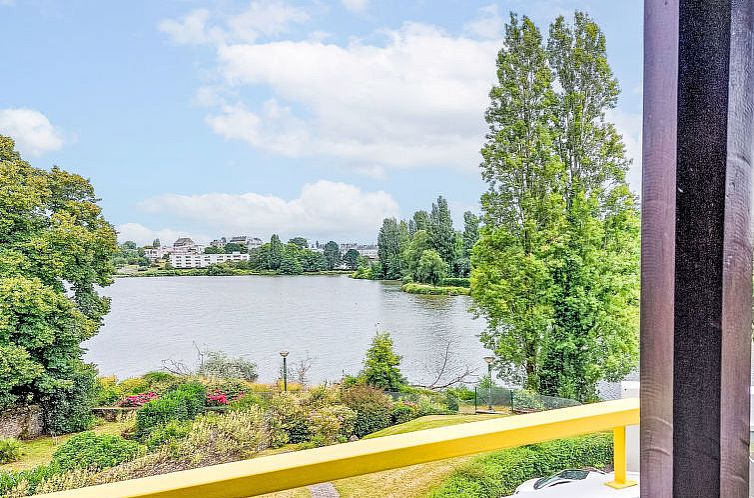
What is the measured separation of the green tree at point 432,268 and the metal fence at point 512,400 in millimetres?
818

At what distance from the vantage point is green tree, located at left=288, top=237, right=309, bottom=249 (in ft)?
13.3

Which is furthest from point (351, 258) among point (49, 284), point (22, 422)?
point (22, 422)

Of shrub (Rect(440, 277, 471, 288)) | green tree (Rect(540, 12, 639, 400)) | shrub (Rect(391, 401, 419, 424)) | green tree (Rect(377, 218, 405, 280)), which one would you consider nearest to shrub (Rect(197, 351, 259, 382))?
shrub (Rect(391, 401, 419, 424))

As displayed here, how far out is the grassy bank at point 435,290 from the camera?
425cm

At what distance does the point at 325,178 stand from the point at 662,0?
340 cm

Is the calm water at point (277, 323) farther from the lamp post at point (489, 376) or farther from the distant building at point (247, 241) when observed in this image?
the distant building at point (247, 241)

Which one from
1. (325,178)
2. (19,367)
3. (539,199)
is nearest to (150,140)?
(325,178)

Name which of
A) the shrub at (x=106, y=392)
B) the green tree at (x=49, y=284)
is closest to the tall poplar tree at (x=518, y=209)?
the shrub at (x=106, y=392)

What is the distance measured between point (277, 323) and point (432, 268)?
117 cm

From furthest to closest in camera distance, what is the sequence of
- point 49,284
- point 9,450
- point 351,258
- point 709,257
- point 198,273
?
1. point 351,258
2. point 198,273
3. point 49,284
4. point 9,450
5. point 709,257

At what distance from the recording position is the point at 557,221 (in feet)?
14.8

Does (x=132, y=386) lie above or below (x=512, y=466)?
above

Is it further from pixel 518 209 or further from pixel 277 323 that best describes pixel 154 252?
pixel 518 209

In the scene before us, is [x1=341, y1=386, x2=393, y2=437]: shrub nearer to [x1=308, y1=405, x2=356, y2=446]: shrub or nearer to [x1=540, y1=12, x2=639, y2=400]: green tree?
[x1=308, y1=405, x2=356, y2=446]: shrub
